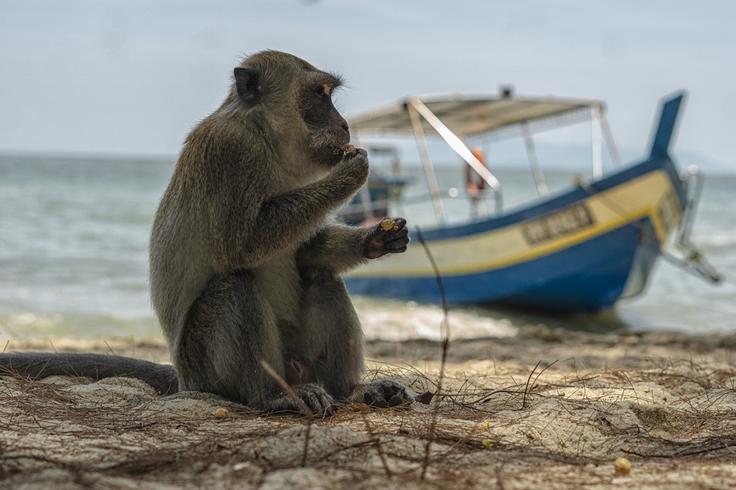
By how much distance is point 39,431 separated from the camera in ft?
12.5

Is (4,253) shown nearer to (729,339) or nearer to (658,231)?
(658,231)

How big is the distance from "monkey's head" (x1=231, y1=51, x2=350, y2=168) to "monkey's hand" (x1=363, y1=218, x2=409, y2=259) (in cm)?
42

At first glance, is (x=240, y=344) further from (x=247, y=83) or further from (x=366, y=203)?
(x=366, y=203)

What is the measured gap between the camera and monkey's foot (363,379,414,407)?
4.71 metres

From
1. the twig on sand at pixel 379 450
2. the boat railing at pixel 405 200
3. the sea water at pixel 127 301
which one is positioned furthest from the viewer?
the boat railing at pixel 405 200

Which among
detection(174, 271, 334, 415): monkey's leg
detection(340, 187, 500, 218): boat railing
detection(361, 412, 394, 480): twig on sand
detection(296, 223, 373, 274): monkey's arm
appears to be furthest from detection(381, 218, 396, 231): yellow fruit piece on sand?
detection(340, 187, 500, 218): boat railing

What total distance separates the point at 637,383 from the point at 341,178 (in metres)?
2.18

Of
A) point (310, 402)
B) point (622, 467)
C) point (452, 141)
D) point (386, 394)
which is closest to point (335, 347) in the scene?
point (386, 394)

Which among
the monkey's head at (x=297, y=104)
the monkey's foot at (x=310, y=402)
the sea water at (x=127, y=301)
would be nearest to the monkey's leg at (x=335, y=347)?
the monkey's foot at (x=310, y=402)

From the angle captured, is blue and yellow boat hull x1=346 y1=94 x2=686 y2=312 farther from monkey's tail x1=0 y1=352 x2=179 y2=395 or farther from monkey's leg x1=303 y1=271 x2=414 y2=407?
monkey's tail x1=0 y1=352 x2=179 y2=395

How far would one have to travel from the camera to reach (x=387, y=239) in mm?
4836

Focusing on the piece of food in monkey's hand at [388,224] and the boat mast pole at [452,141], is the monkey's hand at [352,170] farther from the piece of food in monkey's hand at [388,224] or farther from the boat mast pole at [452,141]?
the boat mast pole at [452,141]

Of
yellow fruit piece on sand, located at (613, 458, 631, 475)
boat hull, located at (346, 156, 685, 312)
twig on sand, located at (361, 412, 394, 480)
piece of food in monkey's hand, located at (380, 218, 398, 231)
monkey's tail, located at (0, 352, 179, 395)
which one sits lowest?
boat hull, located at (346, 156, 685, 312)

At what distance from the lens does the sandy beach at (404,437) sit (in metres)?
3.11
